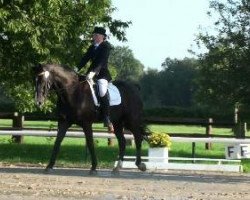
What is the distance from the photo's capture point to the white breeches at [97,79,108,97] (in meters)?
14.0

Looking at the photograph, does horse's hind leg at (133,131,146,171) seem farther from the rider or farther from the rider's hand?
the rider's hand

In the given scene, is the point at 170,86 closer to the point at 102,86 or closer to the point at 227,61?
the point at 227,61

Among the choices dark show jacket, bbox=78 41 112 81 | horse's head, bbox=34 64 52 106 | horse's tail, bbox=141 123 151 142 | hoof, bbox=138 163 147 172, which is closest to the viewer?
horse's head, bbox=34 64 52 106

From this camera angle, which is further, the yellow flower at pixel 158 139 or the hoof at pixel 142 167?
the yellow flower at pixel 158 139

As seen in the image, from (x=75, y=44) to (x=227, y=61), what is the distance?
5.73 m

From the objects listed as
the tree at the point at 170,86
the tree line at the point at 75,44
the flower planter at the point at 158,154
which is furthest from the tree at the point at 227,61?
the tree at the point at 170,86

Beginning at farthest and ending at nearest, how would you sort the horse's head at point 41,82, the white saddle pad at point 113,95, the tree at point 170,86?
1. the tree at point 170,86
2. the white saddle pad at point 113,95
3. the horse's head at point 41,82

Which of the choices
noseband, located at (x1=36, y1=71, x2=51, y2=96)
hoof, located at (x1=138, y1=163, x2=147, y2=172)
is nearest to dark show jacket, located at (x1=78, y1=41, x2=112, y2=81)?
noseband, located at (x1=36, y1=71, x2=51, y2=96)

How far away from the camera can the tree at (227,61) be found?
79.9 feet

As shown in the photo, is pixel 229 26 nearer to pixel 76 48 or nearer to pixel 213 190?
pixel 76 48

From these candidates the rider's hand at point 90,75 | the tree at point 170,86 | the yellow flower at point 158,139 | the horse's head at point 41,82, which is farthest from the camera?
the tree at point 170,86

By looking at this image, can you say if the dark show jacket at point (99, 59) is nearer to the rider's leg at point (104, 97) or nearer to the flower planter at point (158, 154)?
the rider's leg at point (104, 97)

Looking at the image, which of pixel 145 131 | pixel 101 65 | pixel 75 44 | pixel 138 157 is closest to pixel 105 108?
pixel 101 65

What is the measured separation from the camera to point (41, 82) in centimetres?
1341
